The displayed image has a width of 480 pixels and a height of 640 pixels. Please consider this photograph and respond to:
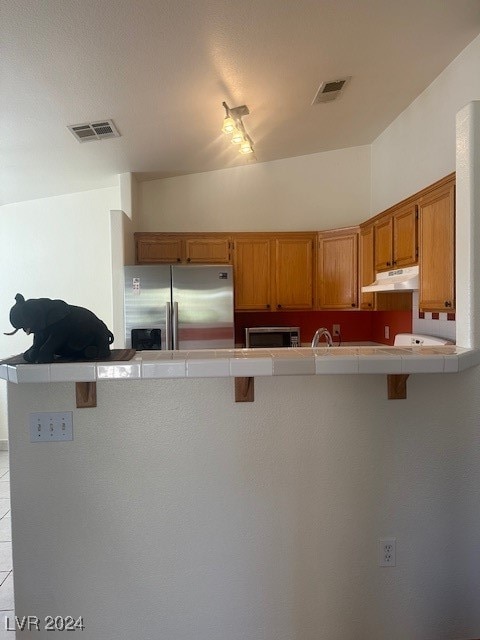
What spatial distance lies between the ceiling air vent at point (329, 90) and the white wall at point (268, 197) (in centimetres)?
120

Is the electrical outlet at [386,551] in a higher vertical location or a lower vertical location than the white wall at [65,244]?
lower

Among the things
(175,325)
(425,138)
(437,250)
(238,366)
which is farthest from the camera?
(175,325)

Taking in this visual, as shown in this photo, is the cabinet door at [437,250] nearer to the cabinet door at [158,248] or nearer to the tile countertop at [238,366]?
the tile countertop at [238,366]

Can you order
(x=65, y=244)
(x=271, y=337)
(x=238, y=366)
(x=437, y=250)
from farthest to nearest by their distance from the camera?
(x=65, y=244), (x=271, y=337), (x=437, y=250), (x=238, y=366)

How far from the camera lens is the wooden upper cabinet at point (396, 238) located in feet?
8.68

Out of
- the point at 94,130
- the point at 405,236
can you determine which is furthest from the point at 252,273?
the point at 94,130

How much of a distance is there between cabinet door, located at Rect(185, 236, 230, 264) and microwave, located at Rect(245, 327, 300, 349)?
2.47ft

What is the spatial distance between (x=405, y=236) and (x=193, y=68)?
1790 millimetres

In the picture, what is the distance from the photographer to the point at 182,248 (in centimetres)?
373

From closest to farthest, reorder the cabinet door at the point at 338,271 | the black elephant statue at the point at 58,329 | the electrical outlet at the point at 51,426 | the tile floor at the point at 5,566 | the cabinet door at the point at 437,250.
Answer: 1. the black elephant statue at the point at 58,329
2. the electrical outlet at the point at 51,426
3. the tile floor at the point at 5,566
4. the cabinet door at the point at 437,250
5. the cabinet door at the point at 338,271

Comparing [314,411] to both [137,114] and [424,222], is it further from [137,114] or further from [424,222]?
[137,114]

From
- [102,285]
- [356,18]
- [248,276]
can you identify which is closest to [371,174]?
[248,276]

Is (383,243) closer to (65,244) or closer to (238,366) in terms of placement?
(238,366)

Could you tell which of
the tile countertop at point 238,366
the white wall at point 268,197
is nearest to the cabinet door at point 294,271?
the white wall at point 268,197
